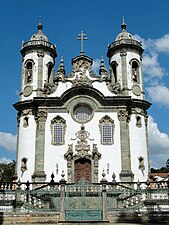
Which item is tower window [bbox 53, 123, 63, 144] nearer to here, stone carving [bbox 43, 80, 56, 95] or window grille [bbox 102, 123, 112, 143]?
stone carving [bbox 43, 80, 56, 95]

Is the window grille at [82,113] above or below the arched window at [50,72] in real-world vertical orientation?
below

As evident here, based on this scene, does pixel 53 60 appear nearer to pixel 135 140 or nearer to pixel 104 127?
pixel 104 127

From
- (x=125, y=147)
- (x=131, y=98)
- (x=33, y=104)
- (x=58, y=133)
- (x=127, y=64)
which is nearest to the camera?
(x=125, y=147)

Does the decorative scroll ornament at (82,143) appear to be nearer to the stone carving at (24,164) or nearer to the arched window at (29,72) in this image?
the stone carving at (24,164)

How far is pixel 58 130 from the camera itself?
26.5 m

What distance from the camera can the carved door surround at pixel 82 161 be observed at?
25406 millimetres

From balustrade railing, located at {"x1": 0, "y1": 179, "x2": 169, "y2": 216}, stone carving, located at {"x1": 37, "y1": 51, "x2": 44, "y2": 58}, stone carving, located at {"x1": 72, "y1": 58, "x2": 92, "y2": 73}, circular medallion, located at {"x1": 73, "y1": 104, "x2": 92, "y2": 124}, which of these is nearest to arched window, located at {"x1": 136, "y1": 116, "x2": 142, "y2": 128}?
circular medallion, located at {"x1": 73, "y1": 104, "x2": 92, "y2": 124}

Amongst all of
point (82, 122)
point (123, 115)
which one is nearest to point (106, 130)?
point (123, 115)

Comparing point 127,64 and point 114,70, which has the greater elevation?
point 127,64

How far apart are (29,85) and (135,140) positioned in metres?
9.78

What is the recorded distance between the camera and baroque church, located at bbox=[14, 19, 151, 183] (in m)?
25.6

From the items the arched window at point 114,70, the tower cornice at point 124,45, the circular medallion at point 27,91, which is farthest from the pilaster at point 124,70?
the circular medallion at point 27,91

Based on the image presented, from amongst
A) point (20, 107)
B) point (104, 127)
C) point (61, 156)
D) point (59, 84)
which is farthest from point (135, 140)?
point (20, 107)

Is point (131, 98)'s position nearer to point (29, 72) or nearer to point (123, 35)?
point (123, 35)
